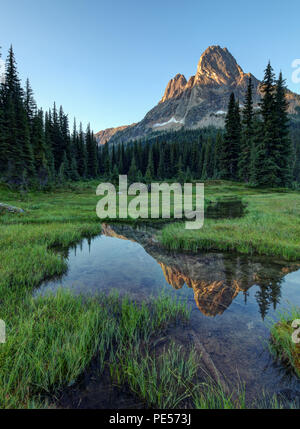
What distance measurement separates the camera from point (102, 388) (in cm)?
285

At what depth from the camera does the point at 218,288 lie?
599 cm

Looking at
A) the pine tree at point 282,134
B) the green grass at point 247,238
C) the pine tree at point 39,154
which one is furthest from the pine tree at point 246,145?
the pine tree at point 39,154

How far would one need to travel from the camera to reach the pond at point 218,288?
10.8 feet

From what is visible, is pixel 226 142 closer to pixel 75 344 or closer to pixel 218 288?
pixel 218 288

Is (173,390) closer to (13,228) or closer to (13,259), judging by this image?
(13,259)

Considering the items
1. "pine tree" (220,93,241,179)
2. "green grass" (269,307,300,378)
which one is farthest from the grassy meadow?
"pine tree" (220,93,241,179)

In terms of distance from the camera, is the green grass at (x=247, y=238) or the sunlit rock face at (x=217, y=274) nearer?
the sunlit rock face at (x=217, y=274)

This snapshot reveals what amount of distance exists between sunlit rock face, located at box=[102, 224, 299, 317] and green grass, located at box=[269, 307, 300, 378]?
129 cm

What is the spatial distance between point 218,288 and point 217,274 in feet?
3.05

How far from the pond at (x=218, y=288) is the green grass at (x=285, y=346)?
152 millimetres

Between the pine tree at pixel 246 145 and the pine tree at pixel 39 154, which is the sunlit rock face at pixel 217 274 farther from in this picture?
the pine tree at pixel 39 154

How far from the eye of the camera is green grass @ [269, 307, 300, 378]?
322 centimetres
